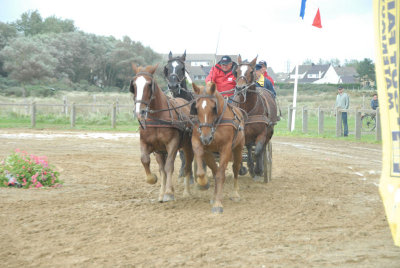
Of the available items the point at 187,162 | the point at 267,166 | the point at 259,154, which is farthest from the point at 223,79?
the point at 187,162

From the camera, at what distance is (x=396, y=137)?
3.88 meters

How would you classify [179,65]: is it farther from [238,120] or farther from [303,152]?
[303,152]

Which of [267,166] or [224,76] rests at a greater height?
[224,76]

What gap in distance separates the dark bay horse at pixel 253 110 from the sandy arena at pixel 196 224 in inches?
30.8

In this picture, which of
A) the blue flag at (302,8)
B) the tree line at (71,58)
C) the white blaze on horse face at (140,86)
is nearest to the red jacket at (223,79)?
the white blaze on horse face at (140,86)

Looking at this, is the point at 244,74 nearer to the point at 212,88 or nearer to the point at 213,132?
the point at 212,88

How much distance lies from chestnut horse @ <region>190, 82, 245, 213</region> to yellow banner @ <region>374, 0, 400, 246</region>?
3.58 metres

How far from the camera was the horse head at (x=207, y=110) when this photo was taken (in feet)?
23.9

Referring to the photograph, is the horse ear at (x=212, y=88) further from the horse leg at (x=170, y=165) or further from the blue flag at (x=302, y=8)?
the blue flag at (x=302, y=8)

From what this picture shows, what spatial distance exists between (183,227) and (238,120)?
2339 millimetres

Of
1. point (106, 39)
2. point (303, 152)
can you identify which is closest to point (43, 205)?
point (303, 152)

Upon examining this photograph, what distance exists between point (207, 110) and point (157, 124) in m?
0.96

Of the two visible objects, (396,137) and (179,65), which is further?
(179,65)

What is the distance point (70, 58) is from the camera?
52.2 meters
